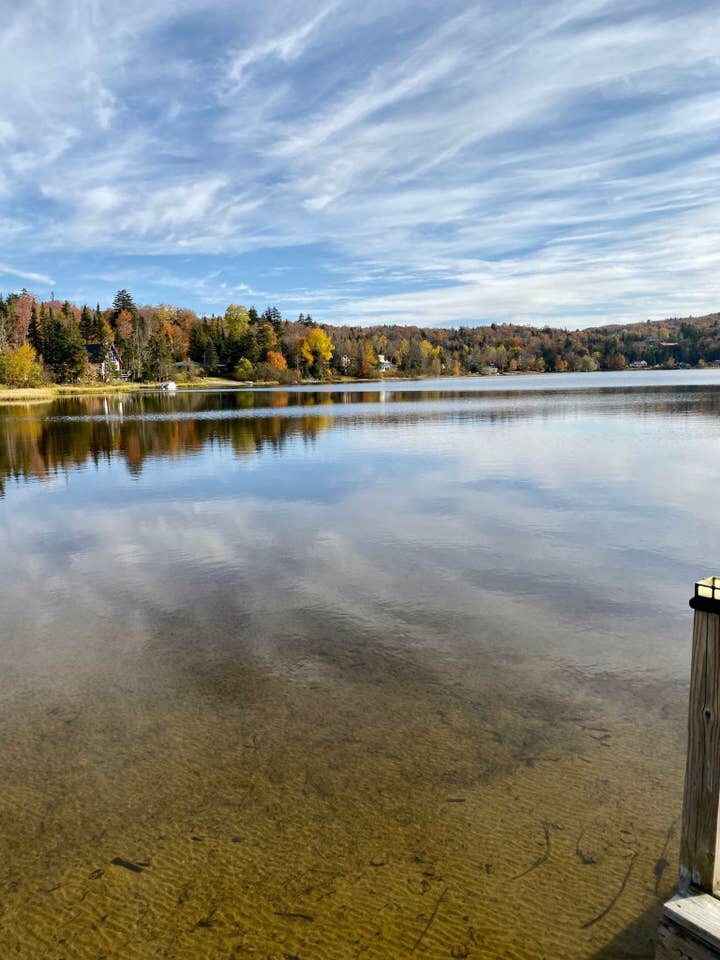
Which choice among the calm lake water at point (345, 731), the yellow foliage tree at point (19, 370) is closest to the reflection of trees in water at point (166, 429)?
the calm lake water at point (345, 731)

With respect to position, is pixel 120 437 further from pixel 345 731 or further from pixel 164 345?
pixel 164 345

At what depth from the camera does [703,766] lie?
11.3ft

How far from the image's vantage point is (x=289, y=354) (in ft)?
555

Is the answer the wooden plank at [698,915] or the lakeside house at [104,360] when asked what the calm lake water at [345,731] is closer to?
the wooden plank at [698,915]

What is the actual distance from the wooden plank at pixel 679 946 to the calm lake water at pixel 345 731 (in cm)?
61

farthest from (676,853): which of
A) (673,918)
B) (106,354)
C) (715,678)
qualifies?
(106,354)

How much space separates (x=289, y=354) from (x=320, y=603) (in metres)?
164

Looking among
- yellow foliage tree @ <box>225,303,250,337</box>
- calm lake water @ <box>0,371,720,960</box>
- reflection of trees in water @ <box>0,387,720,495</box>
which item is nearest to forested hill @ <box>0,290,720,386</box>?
yellow foliage tree @ <box>225,303,250,337</box>

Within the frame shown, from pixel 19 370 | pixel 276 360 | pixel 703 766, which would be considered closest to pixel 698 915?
pixel 703 766

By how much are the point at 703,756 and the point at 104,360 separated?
142614mm

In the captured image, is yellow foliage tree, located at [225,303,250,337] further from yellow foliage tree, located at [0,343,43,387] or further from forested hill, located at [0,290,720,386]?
yellow foliage tree, located at [0,343,43,387]

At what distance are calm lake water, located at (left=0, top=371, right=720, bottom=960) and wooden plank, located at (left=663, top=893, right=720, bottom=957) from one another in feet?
2.65

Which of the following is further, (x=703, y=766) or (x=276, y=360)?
(x=276, y=360)

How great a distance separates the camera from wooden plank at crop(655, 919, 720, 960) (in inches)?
125
